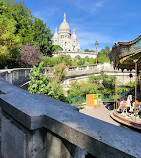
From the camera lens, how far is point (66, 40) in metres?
94.8

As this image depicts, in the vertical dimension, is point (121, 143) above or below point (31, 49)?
below

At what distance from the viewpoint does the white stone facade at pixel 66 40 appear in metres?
95.1

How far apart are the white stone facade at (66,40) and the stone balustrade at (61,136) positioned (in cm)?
9232

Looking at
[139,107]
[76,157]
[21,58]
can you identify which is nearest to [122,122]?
[139,107]

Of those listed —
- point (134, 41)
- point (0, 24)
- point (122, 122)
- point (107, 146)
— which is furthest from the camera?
point (0, 24)

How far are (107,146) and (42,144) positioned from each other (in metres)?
0.68

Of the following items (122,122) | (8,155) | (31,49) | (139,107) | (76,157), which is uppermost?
(31,49)

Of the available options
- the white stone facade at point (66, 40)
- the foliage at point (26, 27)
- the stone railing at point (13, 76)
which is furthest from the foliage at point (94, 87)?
the white stone facade at point (66, 40)

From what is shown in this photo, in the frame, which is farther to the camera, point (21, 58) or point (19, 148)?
point (21, 58)

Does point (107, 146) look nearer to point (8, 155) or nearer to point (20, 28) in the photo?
point (8, 155)

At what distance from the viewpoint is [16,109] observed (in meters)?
1.31

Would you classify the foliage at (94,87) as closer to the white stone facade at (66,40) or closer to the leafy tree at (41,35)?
the leafy tree at (41,35)

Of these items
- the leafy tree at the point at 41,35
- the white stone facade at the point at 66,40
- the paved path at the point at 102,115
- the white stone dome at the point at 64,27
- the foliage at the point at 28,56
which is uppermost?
the white stone dome at the point at 64,27

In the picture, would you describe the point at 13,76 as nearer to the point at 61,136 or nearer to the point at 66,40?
the point at 61,136
